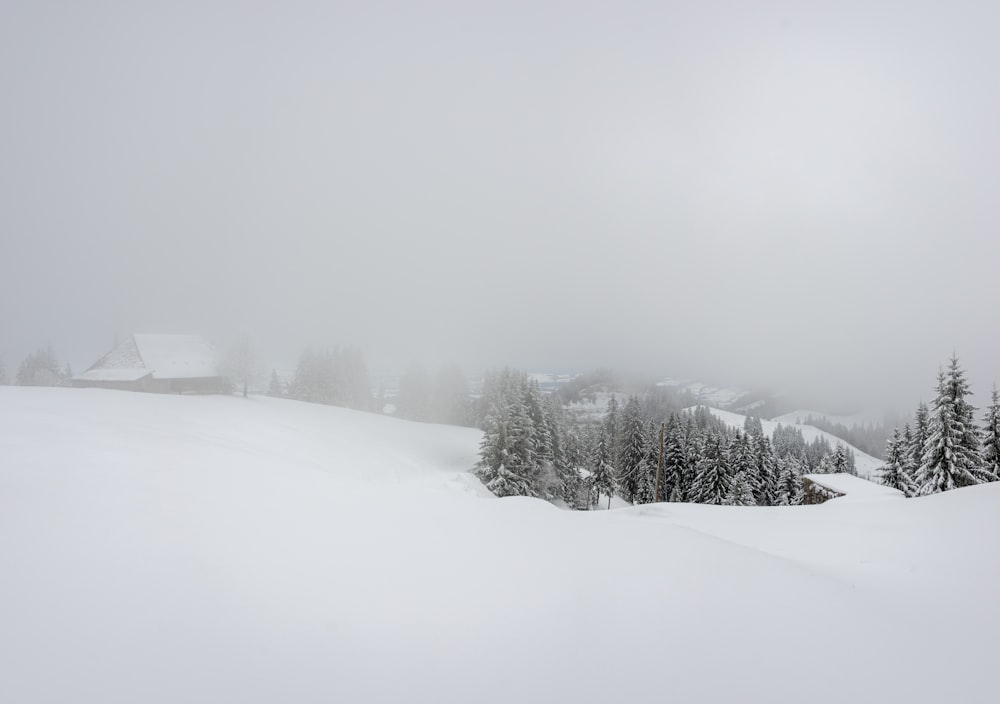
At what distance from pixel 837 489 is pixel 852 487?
138 centimetres

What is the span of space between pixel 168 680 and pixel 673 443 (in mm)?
43979

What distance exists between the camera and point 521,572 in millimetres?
5289

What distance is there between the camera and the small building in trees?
2562 cm

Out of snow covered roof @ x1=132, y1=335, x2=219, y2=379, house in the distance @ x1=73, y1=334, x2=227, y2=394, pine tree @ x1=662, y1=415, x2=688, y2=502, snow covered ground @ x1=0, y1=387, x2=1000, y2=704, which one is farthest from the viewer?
pine tree @ x1=662, y1=415, x2=688, y2=502

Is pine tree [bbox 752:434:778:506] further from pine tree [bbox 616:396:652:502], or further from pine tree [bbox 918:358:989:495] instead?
pine tree [bbox 918:358:989:495]

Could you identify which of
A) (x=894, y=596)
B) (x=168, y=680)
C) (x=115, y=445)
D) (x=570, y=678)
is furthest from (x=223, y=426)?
(x=894, y=596)

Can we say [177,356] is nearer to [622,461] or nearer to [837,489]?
[622,461]

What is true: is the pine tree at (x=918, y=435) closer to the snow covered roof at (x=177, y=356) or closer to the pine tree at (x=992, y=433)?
the pine tree at (x=992, y=433)

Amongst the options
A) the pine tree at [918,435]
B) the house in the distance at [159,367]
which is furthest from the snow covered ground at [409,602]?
the pine tree at [918,435]

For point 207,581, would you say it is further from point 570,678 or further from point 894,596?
point 894,596

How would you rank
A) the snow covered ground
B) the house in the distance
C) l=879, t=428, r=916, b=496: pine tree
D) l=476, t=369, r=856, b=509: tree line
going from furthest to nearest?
l=879, t=428, r=916, b=496: pine tree → the house in the distance → l=476, t=369, r=856, b=509: tree line → the snow covered ground

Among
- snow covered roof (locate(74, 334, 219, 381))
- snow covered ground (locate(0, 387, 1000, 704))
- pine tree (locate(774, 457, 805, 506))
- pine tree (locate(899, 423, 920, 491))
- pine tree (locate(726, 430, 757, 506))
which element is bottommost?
pine tree (locate(774, 457, 805, 506))

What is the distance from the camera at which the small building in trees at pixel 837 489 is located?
25.6 m

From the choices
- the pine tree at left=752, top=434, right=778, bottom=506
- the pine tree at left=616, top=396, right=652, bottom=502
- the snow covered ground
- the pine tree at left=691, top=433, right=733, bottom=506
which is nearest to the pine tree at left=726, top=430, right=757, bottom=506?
the pine tree at left=691, top=433, right=733, bottom=506
